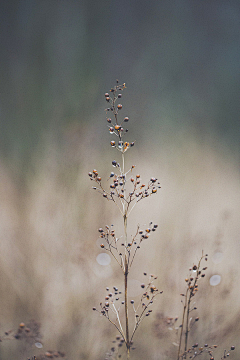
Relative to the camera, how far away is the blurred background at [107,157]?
785 millimetres

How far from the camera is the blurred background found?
0.79 metres

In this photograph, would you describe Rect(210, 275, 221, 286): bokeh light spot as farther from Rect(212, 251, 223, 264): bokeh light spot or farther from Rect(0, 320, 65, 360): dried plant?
Rect(0, 320, 65, 360): dried plant

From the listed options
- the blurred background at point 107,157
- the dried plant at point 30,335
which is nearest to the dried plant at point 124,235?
the blurred background at point 107,157

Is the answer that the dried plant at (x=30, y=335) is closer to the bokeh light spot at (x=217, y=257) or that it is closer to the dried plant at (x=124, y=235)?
the dried plant at (x=124, y=235)

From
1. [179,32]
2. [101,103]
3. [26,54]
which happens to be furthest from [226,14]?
[26,54]

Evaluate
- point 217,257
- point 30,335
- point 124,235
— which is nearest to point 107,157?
point 124,235

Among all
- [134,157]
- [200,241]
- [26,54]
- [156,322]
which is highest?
[26,54]

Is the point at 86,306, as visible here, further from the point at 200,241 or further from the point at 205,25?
the point at 205,25

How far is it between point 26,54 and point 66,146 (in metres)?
0.36

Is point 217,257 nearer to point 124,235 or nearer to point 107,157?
point 124,235

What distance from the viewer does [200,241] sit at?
83 cm

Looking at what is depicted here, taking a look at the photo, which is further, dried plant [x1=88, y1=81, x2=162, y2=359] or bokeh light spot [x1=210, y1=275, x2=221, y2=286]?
bokeh light spot [x1=210, y1=275, x2=221, y2=286]

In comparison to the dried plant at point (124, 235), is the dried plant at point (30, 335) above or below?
below

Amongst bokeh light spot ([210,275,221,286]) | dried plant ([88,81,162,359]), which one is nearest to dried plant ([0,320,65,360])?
dried plant ([88,81,162,359])
